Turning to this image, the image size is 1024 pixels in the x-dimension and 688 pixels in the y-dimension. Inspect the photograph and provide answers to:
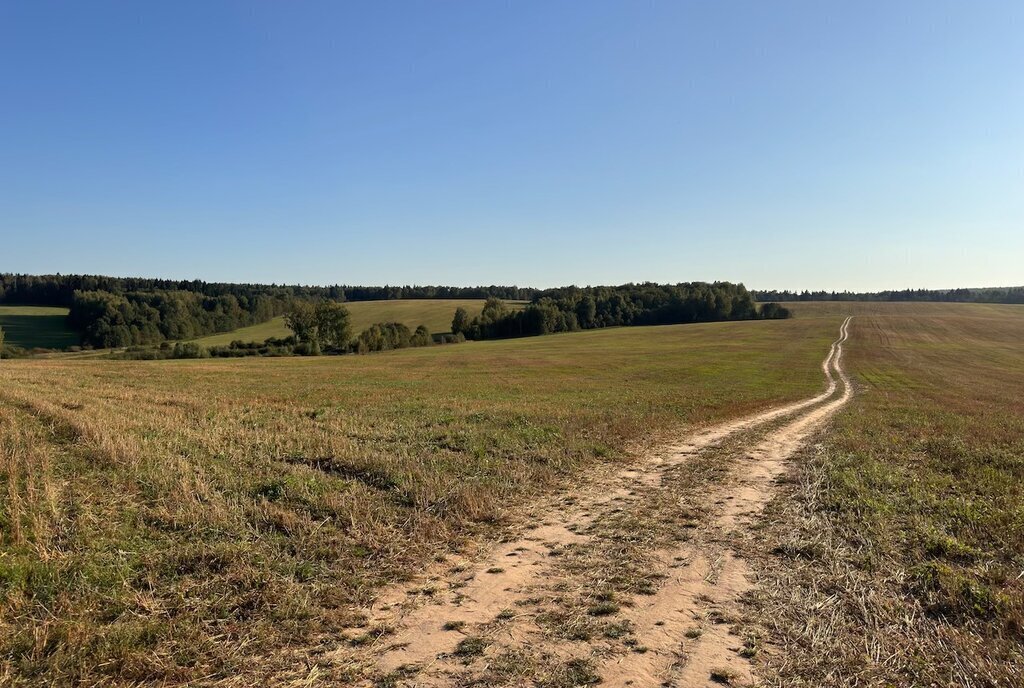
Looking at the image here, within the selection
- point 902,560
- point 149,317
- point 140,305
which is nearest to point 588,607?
point 902,560

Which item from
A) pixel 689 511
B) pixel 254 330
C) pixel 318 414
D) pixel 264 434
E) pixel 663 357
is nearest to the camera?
pixel 689 511

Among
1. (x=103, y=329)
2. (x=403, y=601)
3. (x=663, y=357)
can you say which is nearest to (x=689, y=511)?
(x=403, y=601)

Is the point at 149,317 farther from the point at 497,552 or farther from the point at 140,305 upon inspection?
the point at 497,552

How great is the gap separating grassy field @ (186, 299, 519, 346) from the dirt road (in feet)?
343

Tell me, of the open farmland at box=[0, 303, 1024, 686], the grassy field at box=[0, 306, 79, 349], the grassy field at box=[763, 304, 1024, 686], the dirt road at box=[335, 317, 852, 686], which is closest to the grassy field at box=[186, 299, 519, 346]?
the grassy field at box=[0, 306, 79, 349]

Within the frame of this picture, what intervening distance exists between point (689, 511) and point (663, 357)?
Result: 175 feet

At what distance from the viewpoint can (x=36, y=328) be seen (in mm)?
111312

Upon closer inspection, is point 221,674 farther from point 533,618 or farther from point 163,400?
point 163,400

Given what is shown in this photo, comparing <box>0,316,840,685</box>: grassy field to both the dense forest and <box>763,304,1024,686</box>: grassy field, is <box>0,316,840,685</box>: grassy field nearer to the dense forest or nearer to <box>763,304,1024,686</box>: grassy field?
<box>763,304,1024,686</box>: grassy field

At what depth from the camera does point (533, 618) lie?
20.3ft

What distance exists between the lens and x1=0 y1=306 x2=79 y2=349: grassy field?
100m

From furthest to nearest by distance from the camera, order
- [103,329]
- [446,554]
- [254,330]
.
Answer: [254,330]
[103,329]
[446,554]

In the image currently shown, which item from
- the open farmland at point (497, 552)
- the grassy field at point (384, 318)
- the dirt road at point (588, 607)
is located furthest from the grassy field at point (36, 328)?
the dirt road at point (588, 607)

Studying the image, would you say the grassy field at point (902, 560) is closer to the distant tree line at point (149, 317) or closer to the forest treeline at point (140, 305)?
the forest treeline at point (140, 305)
